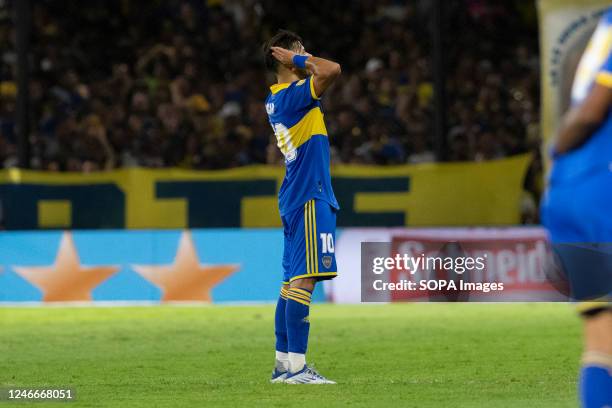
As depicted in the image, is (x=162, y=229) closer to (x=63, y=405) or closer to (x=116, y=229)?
(x=116, y=229)

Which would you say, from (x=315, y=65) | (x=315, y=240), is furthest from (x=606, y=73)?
(x=315, y=240)

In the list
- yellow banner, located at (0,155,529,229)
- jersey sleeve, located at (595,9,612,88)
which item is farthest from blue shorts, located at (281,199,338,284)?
yellow banner, located at (0,155,529,229)

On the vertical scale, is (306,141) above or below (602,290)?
above

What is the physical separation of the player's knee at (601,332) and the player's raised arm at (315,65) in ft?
10.7

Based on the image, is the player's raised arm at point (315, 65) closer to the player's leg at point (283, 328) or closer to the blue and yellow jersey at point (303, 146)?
the blue and yellow jersey at point (303, 146)

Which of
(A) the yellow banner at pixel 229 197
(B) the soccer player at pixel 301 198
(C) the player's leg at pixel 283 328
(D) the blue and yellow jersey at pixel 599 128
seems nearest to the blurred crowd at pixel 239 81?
(A) the yellow banner at pixel 229 197

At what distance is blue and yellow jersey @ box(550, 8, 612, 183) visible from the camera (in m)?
4.47

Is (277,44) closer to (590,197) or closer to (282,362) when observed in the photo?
(282,362)

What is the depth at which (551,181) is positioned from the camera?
4.68 meters

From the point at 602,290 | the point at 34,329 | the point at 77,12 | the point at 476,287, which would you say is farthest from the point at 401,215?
the point at 602,290

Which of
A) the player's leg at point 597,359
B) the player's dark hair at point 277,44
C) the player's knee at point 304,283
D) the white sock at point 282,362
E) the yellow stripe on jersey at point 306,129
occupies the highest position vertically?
the player's dark hair at point 277,44

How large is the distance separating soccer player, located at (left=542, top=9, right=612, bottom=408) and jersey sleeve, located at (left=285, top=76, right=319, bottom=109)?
3.38 m

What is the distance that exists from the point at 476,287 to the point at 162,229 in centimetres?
351

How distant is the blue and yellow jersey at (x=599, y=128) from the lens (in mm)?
4473
